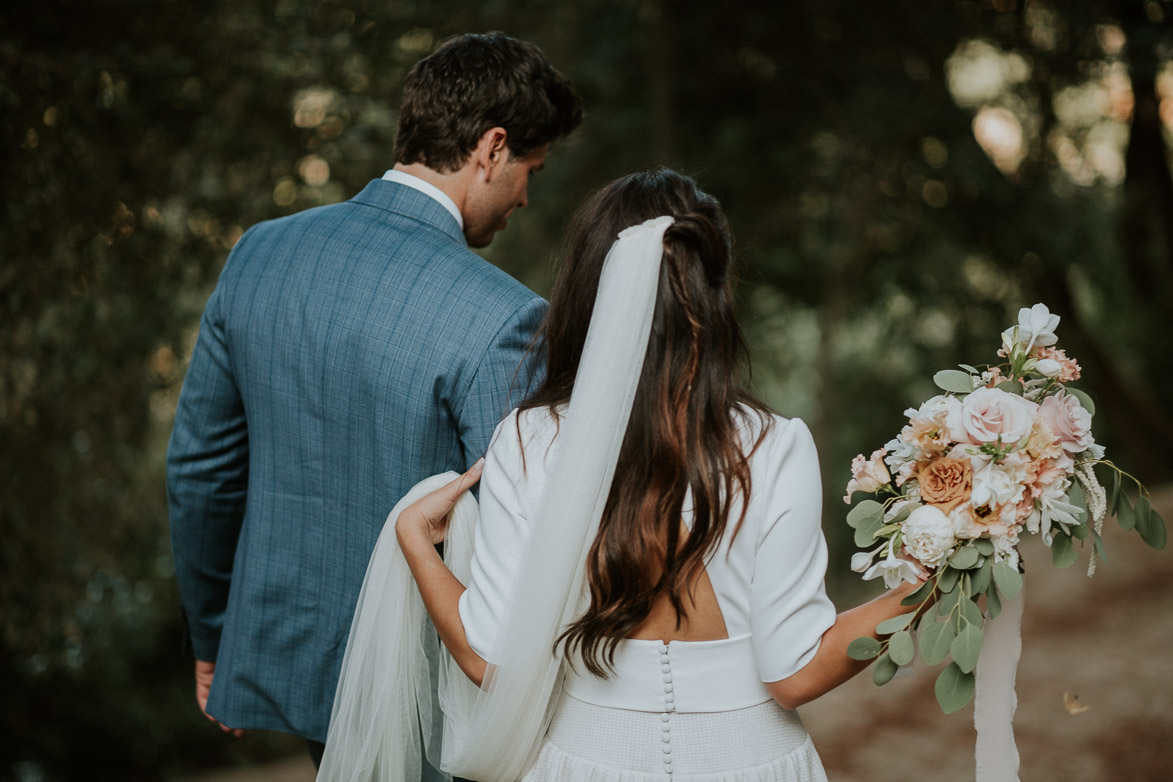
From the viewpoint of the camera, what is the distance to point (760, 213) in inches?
235

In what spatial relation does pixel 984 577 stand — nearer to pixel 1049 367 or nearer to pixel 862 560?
pixel 862 560

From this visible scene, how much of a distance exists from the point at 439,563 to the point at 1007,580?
31.9 inches

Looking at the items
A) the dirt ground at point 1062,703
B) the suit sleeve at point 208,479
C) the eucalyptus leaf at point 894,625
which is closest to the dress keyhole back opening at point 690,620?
the eucalyptus leaf at point 894,625

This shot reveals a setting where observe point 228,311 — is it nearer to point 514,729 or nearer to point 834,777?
point 514,729

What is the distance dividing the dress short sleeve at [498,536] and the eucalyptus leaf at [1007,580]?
2.11 feet

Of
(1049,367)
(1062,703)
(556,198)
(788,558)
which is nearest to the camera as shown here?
(788,558)

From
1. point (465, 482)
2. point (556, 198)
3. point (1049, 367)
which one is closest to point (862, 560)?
point (1049, 367)

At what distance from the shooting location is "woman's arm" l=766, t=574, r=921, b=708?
1.35 meters

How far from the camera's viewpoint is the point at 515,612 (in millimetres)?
1384

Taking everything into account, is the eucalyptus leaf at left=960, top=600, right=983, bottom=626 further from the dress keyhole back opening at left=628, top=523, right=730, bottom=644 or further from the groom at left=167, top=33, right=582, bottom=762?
the groom at left=167, top=33, right=582, bottom=762

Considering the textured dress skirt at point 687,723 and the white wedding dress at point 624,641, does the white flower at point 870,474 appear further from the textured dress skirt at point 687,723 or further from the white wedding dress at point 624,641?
the textured dress skirt at point 687,723

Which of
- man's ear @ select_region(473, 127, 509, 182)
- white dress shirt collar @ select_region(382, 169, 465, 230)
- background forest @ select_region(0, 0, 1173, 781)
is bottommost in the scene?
background forest @ select_region(0, 0, 1173, 781)

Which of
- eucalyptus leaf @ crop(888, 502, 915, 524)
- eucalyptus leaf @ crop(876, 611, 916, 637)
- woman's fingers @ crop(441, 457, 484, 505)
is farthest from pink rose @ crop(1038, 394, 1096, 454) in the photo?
woman's fingers @ crop(441, 457, 484, 505)

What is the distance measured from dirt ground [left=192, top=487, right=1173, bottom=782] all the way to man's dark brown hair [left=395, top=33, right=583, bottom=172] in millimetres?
3201
